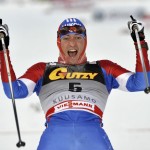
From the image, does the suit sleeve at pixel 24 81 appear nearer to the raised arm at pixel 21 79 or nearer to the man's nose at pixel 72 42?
the raised arm at pixel 21 79

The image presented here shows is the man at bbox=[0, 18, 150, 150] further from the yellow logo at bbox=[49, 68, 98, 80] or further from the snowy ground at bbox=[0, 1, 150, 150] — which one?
the snowy ground at bbox=[0, 1, 150, 150]

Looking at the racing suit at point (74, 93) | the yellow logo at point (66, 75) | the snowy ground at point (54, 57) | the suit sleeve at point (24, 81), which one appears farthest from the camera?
the snowy ground at point (54, 57)

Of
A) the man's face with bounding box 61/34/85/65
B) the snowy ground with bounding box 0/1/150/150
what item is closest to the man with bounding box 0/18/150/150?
the man's face with bounding box 61/34/85/65

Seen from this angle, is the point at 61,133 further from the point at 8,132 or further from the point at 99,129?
the point at 8,132

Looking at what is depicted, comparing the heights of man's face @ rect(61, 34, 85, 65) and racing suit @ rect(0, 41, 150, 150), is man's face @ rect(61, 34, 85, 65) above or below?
above

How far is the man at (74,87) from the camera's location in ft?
13.0

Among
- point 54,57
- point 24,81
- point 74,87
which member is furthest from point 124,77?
point 54,57

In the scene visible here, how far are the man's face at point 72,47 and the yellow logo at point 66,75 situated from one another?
91mm

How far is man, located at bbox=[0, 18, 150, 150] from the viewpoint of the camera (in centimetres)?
396

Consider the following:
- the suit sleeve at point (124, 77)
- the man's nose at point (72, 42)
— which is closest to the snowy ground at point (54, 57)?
the suit sleeve at point (124, 77)

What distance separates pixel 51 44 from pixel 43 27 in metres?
0.36

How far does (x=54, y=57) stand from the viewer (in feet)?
20.3

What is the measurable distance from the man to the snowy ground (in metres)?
0.87

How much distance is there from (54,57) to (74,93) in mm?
2029
